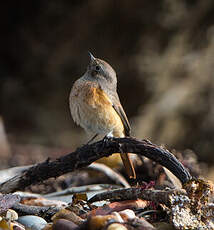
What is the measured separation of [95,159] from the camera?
12.8 feet

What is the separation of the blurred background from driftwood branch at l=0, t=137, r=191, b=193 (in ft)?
14.6

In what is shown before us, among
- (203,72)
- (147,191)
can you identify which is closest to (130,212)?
(147,191)

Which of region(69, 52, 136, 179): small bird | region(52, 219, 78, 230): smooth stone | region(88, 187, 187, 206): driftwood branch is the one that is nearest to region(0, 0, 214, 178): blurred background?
region(69, 52, 136, 179): small bird

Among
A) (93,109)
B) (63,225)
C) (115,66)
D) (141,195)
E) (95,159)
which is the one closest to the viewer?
(63,225)

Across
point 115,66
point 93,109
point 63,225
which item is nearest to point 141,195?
point 63,225

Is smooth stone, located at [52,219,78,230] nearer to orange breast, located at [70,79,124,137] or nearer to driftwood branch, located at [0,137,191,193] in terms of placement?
driftwood branch, located at [0,137,191,193]

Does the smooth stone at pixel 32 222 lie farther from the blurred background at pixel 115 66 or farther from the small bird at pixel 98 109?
the blurred background at pixel 115 66

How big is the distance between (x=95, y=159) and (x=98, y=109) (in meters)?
1.10

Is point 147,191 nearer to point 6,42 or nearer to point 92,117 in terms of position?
point 92,117

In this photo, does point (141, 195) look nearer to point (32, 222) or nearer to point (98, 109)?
point (32, 222)

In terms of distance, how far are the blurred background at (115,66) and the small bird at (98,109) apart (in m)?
3.59

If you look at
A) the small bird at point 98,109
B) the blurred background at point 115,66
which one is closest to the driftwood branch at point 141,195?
the small bird at point 98,109

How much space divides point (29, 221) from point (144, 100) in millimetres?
7465

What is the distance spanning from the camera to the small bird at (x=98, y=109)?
16.1 ft
